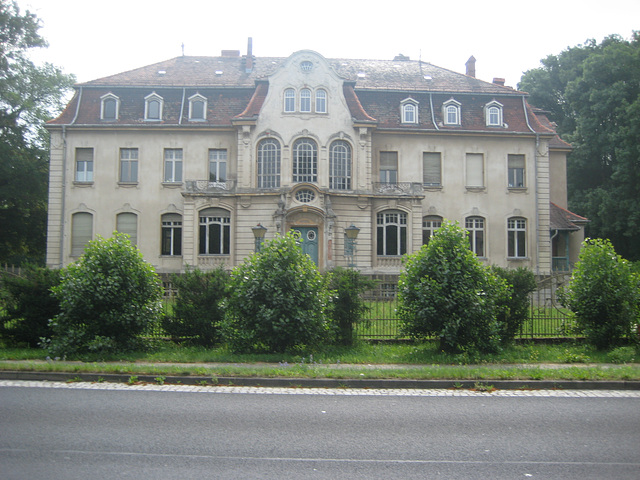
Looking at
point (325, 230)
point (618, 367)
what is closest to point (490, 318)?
point (618, 367)

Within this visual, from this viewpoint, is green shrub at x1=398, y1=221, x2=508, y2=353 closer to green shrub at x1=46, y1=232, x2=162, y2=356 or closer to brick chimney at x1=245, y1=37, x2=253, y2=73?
green shrub at x1=46, y1=232, x2=162, y2=356

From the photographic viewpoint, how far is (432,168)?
33125 mm

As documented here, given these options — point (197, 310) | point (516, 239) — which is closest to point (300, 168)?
point (516, 239)

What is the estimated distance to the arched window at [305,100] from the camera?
30531 mm

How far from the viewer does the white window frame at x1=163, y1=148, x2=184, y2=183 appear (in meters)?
32.3

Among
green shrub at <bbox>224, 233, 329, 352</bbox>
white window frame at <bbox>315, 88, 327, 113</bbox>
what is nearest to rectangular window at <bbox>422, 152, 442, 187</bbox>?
white window frame at <bbox>315, 88, 327, 113</bbox>

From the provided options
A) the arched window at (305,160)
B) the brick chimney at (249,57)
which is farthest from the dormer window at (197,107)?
the arched window at (305,160)

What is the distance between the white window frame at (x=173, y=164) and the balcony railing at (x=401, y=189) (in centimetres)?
1107

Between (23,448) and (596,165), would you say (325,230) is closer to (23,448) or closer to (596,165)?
(23,448)

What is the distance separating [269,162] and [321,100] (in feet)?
14.4

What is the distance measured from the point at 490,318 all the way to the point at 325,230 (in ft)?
52.1

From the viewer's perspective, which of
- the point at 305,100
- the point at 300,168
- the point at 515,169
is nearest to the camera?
the point at 300,168

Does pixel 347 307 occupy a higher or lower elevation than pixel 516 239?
lower

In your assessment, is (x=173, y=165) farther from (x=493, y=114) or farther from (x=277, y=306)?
(x=277, y=306)
